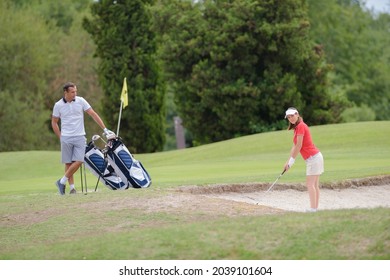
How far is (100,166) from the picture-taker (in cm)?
1825

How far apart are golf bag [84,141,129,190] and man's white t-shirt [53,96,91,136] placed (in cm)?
42

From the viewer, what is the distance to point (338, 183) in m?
19.6

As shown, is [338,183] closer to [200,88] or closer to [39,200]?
[39,200]

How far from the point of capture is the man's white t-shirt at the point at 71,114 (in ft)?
59.0

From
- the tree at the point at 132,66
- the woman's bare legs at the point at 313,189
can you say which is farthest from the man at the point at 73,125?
the tree at the point at 132,66

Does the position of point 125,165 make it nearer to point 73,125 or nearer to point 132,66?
point 73,125

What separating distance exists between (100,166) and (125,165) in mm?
688

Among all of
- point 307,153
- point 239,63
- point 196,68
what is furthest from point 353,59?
point 307,153

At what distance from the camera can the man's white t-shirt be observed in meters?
18.0

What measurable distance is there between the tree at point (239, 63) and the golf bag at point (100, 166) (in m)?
29.9

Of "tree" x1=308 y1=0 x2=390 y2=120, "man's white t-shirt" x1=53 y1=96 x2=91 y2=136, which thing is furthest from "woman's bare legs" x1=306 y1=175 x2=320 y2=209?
"tree" x1=308 y1=0 x2=390 y2=120

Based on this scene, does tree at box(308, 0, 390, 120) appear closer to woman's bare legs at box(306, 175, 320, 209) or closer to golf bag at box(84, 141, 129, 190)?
golf bag at box(84, 141, 129, 190)

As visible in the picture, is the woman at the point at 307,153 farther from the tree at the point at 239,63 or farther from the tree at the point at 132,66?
the tree at the point at 132,66
